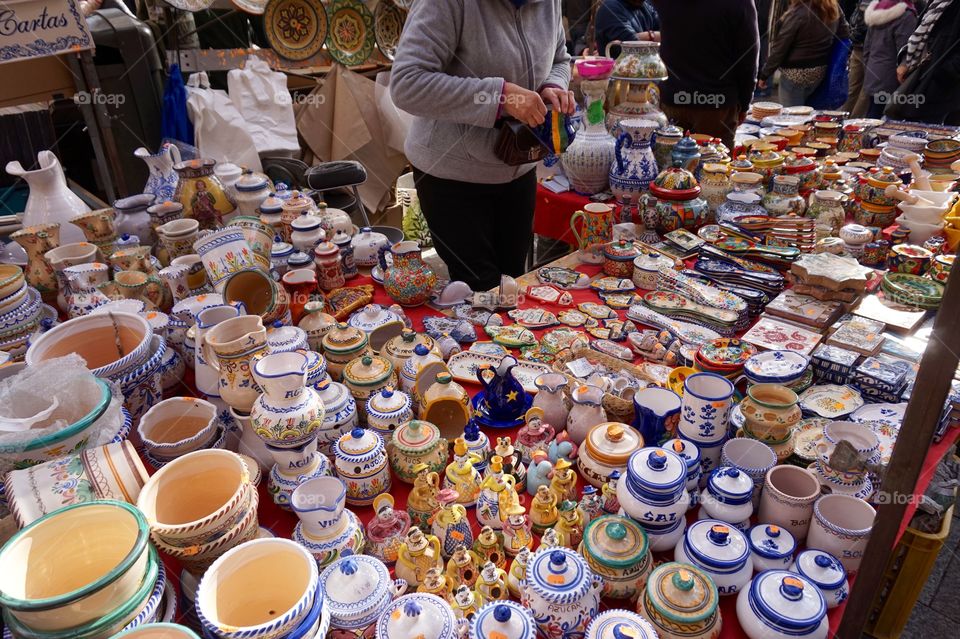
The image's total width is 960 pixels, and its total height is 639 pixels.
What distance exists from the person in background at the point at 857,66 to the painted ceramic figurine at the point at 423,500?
19.5 feet

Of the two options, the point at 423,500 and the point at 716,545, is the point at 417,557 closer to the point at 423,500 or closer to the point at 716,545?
the point at 423,500

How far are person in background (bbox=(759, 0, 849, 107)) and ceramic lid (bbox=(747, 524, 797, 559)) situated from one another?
5.39 m

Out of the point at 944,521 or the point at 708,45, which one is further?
the point at 708,45

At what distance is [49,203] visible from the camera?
210cm

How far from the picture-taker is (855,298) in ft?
6.31

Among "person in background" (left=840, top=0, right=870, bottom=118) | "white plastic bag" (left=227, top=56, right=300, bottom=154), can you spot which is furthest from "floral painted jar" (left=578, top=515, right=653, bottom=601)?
"person in background" (left=840, top=0, right=870, bottom=118)

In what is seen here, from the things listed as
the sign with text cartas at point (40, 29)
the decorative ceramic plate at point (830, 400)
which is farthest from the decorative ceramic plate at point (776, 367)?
the sign with text cartas at point (40, 29)

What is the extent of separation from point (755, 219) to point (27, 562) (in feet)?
8.02

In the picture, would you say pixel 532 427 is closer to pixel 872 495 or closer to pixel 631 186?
pixel 872 495

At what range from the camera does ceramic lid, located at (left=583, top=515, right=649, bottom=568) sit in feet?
3.56

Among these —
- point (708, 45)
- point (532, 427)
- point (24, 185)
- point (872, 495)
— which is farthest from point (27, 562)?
point (708, 45)

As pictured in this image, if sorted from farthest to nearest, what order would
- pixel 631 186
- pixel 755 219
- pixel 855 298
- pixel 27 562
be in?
pixel 631 186
pixel 755 219
pixel 855 298
pixel 27 562

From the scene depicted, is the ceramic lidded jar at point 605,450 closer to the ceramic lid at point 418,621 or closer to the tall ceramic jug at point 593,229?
the ceramic lid at point 418,621

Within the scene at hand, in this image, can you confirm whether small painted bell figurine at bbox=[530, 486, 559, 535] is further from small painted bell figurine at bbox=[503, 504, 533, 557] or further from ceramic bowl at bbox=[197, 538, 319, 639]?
ceramic bowl at bbox=[197, 538, 319, 639]
